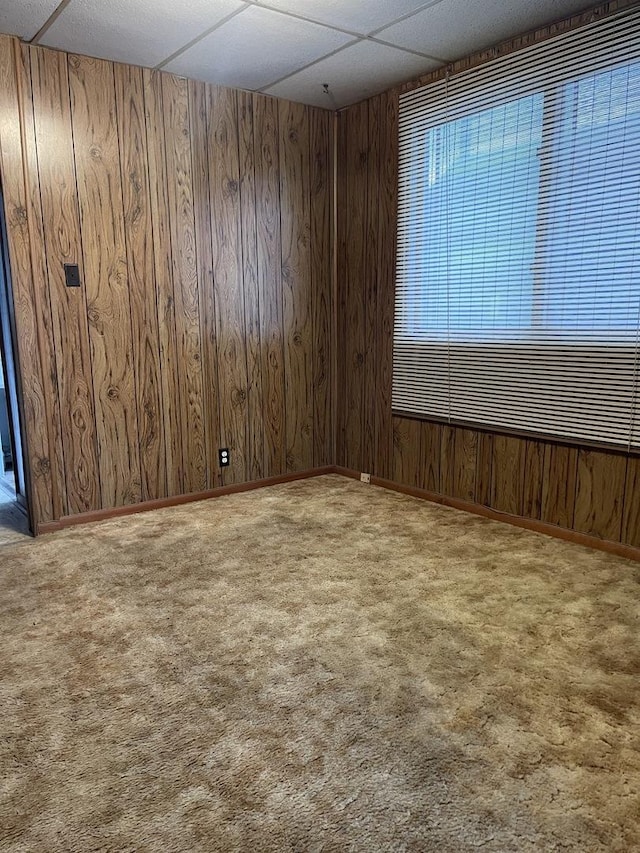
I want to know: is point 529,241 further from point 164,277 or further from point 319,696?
point 319,696

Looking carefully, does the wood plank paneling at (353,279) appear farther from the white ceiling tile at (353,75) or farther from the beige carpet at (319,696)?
the beige carpet at (319,696)

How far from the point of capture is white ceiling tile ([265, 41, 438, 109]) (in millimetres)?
3330

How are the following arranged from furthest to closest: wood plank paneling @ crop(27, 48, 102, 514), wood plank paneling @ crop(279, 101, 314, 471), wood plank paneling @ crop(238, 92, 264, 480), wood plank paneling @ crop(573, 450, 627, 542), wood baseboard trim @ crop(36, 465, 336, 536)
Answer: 1. wood plank paneling @ crop(279, 101, 314, 471)
2. wood plank paneling @ crop(238, 92, 264, 480)
3. wood baseboard trim @ crop(36, 465, 336, 536)
4. wood plank paneling @ crop(27, 48, 102, 514)
5. wood plank paneling @ crop(573, 450, 627, 542)

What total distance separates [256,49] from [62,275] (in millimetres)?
1561

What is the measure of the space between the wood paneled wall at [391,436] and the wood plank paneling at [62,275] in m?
1.79

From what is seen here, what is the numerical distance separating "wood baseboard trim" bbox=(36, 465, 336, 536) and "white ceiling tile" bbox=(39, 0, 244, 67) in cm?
245

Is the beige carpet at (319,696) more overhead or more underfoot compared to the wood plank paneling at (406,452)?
→ more underfoot

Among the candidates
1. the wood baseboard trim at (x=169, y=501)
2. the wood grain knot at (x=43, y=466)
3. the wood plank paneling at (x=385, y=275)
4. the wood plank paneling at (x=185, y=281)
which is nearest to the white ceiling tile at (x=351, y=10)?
the wood plank paneling at (x=385, y=275)

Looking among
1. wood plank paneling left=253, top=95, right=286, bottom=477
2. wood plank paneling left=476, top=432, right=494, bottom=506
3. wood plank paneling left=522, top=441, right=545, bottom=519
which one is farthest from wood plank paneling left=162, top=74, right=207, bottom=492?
wood plank paneling left=522, top=441, right=545, bottom=519

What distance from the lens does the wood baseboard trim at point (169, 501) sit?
136 inches

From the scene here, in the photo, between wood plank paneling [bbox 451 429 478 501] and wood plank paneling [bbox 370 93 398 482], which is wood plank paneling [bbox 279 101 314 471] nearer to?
wood plank paneling [bbox 370 93 398 482]

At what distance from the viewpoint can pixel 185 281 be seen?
3773mm

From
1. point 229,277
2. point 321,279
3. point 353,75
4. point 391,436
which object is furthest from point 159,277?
point 391,436

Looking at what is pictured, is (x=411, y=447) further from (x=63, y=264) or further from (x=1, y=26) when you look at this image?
(x=1, y=26)
